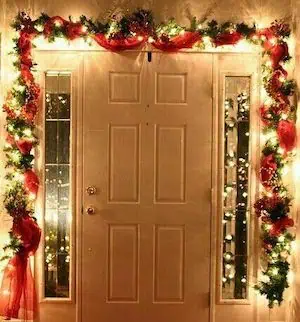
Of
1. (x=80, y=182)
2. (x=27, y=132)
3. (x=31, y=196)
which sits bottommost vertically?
(x=31, y=196)

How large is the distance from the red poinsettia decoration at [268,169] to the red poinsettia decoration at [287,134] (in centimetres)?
13

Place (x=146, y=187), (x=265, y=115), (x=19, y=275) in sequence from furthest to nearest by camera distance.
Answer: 1. (x=146, y=187)
2. (x=265, y=115)
3. (x=19, y=275)

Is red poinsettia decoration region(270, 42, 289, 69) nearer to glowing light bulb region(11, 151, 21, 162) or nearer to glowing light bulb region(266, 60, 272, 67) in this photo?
glowing light bulb region(266, 60, 272, 67)

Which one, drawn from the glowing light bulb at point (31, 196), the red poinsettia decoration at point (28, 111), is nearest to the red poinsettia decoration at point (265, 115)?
the red poinsettia decoration at point (28, 111)

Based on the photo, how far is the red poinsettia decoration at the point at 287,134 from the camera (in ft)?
13.0

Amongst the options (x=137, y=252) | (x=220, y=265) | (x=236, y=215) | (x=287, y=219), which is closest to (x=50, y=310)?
(x=137, y=252)

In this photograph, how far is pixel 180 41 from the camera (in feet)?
13.2

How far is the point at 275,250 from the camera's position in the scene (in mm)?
4047

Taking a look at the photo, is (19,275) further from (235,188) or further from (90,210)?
(235,188)

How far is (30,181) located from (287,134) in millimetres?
2011

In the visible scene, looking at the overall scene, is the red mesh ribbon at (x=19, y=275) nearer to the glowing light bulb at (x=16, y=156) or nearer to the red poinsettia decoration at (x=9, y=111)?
the glowing light bulb at (x=16, y=156)

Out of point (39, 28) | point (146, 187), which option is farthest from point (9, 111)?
point (146, 187)

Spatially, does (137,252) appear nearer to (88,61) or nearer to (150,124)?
(150,124)

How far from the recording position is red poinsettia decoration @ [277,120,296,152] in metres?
3.96
